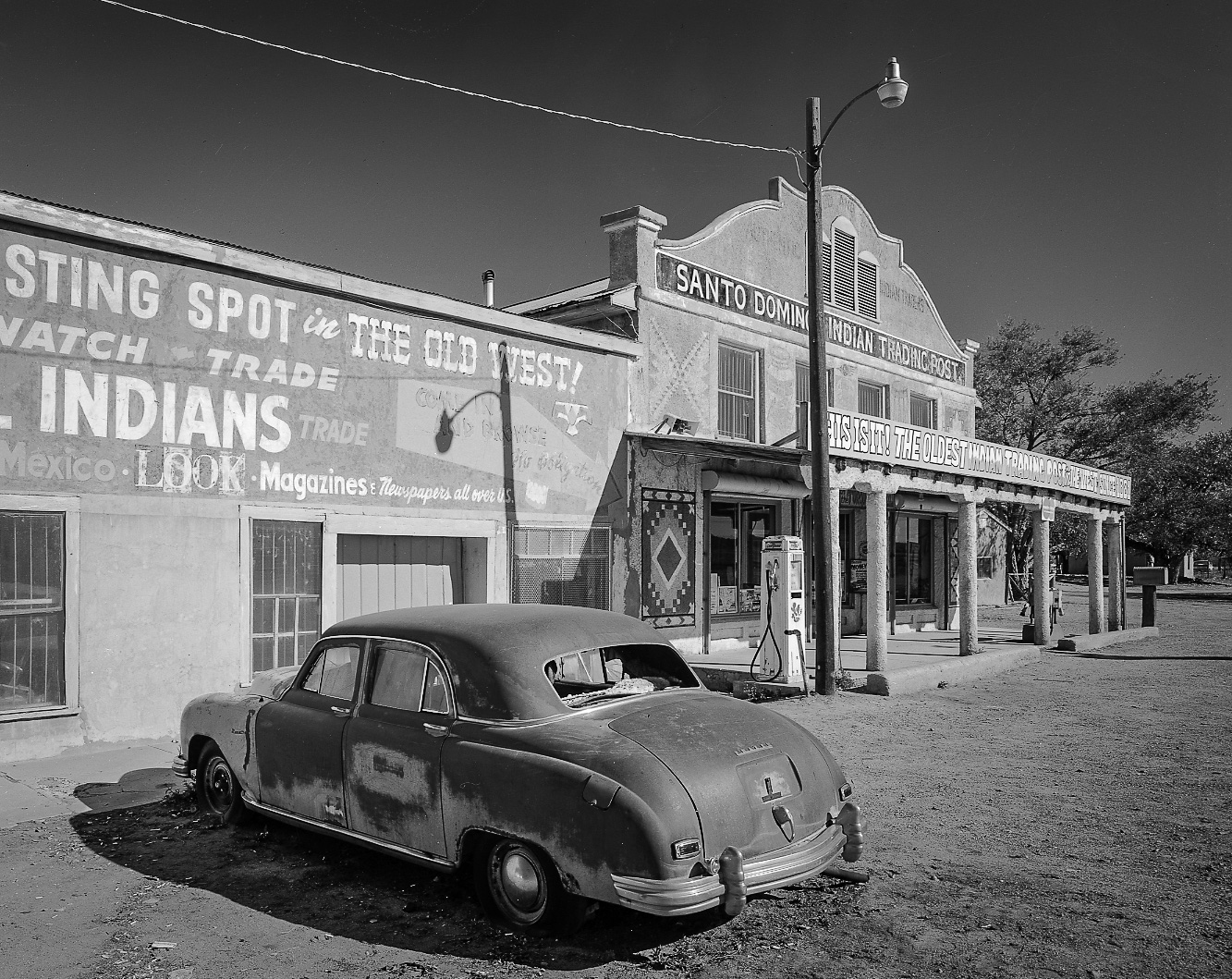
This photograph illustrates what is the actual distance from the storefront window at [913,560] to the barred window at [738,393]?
600 centimetres

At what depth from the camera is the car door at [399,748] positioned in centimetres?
491

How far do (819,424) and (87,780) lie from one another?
8600mm

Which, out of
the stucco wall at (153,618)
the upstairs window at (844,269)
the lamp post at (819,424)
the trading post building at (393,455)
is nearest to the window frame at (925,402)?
the trading post building at (393,455)

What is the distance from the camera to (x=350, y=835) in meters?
5.31

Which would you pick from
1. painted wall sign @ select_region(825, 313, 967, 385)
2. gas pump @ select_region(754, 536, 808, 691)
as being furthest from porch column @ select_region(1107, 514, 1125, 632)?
gas pump @ select_region(754, 536, 808, 691)

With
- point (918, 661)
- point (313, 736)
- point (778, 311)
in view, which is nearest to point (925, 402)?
point (778, 311)

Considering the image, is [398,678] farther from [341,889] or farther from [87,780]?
[87,780]

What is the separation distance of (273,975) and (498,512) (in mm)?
8398

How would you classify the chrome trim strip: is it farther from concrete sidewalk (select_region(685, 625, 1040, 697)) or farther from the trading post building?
concrete sidewalk (select_region(685, 625, 1040, 697))

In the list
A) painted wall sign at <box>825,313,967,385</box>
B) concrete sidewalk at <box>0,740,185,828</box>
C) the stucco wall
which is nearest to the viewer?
concrete sidewalk at <box>0,740,185,828</box>

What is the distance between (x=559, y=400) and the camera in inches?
521

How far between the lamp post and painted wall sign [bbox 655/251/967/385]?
3.18 metres

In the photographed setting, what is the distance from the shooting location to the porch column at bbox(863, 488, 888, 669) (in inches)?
520

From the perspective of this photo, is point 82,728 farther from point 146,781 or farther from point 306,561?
point 306,561
